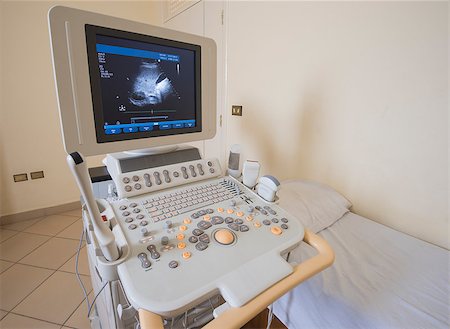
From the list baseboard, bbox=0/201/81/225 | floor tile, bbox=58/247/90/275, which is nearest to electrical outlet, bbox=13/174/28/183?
baseboard, bbox=0/201/81/225

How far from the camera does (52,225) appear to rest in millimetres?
1984

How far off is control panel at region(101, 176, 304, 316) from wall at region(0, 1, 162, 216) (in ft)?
Answer: 6.29

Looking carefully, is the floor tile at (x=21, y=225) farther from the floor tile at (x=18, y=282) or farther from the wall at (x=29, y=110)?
the floor tile at (x=18, y=282)

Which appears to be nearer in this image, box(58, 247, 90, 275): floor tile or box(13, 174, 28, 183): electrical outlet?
box(58, 247, 90, 275): floor tile

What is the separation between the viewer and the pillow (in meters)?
0.97

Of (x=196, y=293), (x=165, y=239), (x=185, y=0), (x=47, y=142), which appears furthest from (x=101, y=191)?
(x=185, y=0)

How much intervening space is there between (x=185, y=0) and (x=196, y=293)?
243cm

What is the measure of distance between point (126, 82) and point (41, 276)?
1476 mm

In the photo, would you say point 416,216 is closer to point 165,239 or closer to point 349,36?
point 349,36

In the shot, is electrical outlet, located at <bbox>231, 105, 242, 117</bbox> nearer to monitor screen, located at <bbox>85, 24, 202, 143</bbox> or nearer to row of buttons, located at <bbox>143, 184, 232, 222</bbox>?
monitor screen, located at <bbox>85, 24, 202, 143</bbox>

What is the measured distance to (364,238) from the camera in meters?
0.93

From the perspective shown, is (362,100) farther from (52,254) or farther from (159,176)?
(52,254)

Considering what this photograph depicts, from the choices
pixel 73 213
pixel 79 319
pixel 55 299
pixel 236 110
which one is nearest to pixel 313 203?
pixel 236 110

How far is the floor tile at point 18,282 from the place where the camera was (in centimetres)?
126
